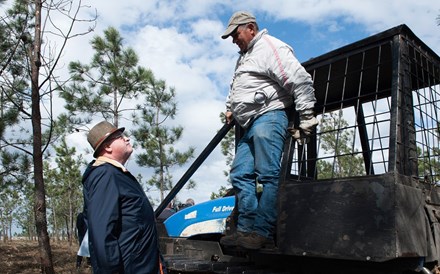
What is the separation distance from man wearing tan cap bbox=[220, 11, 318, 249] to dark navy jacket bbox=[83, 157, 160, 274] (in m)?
0.72

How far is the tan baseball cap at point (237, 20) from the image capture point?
137 inches

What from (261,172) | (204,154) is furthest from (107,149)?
(204,154)

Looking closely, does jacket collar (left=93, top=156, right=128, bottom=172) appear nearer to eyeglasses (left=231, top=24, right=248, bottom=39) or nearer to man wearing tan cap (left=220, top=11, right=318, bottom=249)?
man wearing tan cap (left=220, top=11, right=318, bottom=249)

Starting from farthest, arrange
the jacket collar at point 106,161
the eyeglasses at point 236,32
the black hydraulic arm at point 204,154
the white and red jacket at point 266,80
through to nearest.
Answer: the black hydraulic arm at point 204,154, the eyeglasses at point 236,32, the white and red jacket at point 266,80, the jacket collar at point 106,161

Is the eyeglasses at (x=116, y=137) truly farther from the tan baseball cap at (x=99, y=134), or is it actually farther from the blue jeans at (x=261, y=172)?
the blue jeans at (x=261, y=172)

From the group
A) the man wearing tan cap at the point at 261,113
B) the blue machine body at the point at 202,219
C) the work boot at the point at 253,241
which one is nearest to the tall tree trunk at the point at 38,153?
the blue machine body at the point at 202,219

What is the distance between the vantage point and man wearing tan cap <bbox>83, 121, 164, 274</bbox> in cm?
241

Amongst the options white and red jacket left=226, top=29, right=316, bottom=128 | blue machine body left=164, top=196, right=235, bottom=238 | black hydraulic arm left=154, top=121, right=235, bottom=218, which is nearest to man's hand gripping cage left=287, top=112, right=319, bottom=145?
white and red jacket left=226, top=29, right=316, bottom=128

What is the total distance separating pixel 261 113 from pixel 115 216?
52.8 inches

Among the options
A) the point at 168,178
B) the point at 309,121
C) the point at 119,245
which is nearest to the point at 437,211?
the point at 309,121

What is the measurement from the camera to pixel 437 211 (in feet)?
9.59

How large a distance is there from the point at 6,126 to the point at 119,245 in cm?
998

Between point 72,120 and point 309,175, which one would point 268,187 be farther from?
point 72,120

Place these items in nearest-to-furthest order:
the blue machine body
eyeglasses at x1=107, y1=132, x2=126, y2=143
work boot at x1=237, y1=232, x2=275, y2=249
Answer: eyeglasses at x1=107, y1=132, x2=126, y2=143
work boot at x1=237, y1=232, x2=275, y2=249
the blue machine body
